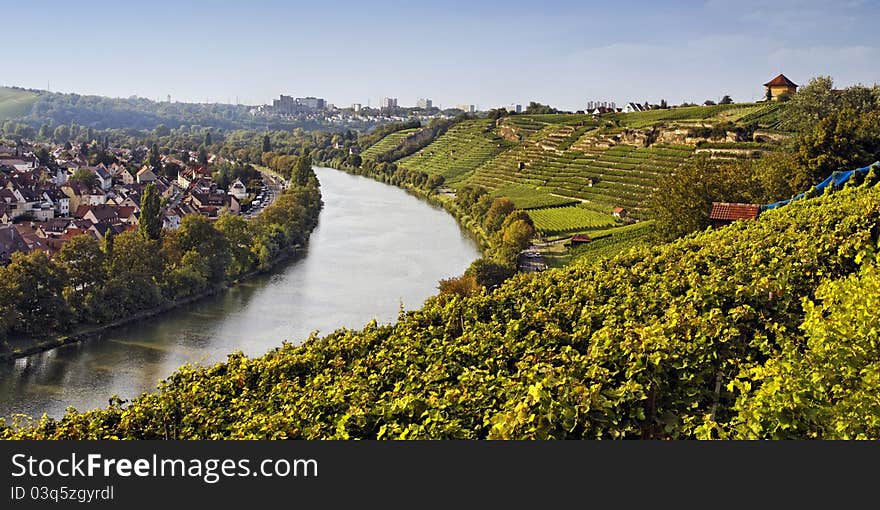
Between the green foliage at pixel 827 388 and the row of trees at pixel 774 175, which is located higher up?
the row of trees at pixel 774 175

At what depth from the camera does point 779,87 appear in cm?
5225

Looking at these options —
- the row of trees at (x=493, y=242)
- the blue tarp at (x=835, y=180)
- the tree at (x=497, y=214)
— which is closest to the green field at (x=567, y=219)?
the tree at (x=497, y=214)

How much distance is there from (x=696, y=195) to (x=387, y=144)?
72437mm

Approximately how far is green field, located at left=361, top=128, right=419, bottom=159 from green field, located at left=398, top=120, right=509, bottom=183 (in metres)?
5.66

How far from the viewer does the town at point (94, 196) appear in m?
33.2

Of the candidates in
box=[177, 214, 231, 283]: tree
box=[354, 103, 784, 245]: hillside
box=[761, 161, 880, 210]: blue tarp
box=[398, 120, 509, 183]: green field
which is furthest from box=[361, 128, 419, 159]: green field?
box=[761, 161, 880, 210]: blue tarp

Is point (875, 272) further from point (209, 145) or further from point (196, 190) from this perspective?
point (209, 145)

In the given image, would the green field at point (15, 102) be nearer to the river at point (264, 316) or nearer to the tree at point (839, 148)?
the river at point (264, 316)

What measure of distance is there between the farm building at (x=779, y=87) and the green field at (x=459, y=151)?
2422cm

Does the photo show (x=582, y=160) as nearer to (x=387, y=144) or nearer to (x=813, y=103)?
(x=813, y=103)

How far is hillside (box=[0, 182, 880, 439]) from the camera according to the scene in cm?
534

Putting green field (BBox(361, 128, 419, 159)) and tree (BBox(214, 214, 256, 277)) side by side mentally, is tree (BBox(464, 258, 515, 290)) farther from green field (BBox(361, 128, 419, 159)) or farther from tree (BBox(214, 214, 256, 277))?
green field (BBox(361, 128, 419, 159))

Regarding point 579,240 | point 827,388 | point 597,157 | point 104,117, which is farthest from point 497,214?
point 104,117

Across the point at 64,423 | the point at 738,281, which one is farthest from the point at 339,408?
the point at 738,281
